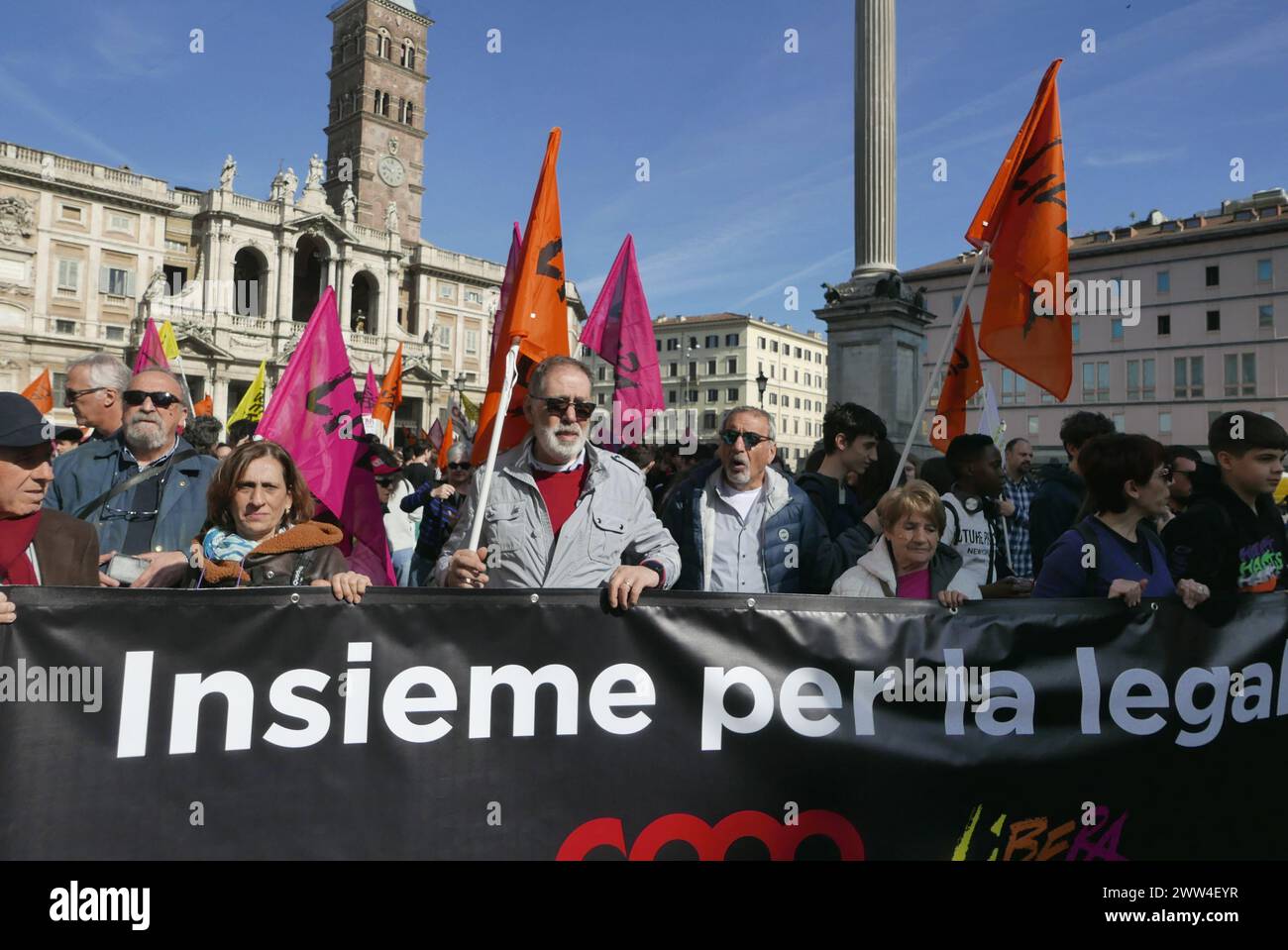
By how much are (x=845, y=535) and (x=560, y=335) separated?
1604 millimetres

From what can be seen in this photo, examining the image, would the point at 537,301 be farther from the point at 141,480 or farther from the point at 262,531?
the point at 141,480

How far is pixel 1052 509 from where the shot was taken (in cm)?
535

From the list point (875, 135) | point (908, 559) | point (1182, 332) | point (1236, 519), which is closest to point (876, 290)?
point (875, 135)

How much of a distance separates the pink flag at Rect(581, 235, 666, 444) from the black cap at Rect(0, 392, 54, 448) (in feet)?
19.0

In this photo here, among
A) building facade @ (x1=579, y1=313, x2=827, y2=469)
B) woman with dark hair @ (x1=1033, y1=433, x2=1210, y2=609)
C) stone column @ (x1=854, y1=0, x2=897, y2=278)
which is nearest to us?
woman with dark hair @ (x1=1033, y1=433, x2=1210, y2=609)

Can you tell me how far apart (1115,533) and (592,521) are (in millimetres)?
1882

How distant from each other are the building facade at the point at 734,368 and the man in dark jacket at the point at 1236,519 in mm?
87464

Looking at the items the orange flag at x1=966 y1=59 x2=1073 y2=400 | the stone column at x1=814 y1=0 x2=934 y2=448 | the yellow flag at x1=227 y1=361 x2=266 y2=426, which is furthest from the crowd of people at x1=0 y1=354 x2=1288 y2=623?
the stone column at x1=814 y1=0 x2=934 y2=448

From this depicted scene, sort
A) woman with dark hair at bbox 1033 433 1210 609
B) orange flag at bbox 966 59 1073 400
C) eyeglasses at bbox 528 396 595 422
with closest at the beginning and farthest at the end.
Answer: woman with dark hair at bbox 1033 433 1210 609
eyeglasses at bbox 528 396 595 422
orange flag at bbox 966 59 1073 400

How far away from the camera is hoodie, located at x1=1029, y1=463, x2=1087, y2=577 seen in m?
5.30

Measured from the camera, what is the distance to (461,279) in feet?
207

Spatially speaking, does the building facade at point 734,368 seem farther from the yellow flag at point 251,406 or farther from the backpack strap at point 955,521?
the backpack strap at point 955,521

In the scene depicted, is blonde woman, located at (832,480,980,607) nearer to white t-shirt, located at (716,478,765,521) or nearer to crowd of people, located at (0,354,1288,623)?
crowd of people, located at (0,354,1288,623)

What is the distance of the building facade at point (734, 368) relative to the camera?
310 feet
